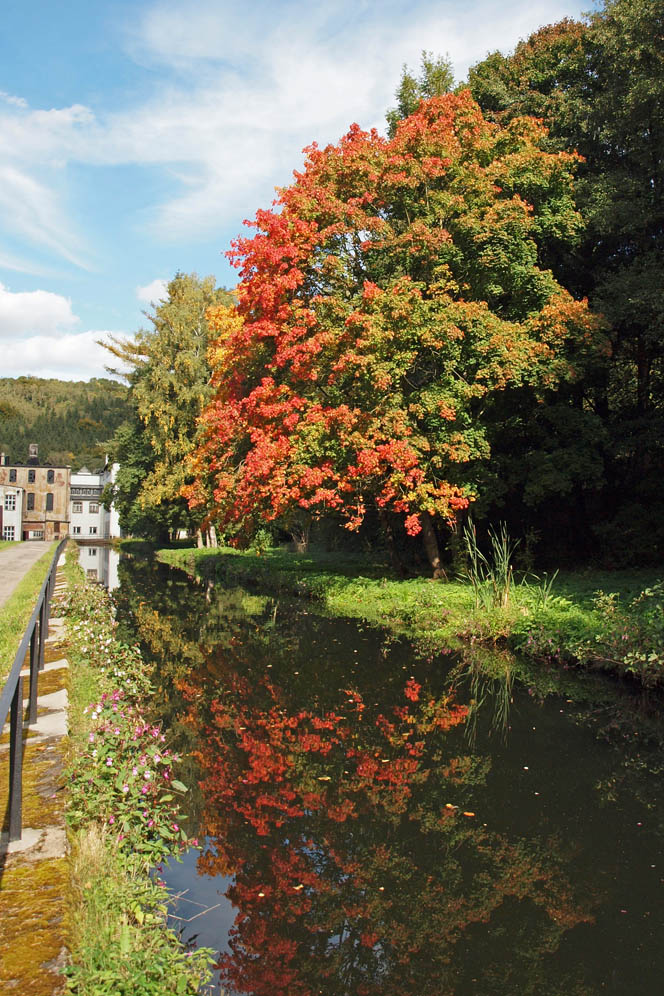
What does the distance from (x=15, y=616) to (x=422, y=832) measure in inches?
347

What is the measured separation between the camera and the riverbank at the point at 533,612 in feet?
34.8

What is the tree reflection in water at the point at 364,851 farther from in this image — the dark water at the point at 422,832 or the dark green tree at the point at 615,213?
the dark green tree at the point at 615,213

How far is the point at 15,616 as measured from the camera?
39.8 ft

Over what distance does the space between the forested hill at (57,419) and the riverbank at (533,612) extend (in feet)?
257

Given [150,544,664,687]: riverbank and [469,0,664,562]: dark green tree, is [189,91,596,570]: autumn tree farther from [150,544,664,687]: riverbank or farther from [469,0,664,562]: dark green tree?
[150,544,664,687]: riverbank

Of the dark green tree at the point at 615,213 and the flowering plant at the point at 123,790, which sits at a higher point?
the dark green tree at the point at 615,213

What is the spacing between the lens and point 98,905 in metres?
3.61

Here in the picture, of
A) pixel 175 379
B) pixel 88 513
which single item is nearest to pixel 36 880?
pixel 175 379

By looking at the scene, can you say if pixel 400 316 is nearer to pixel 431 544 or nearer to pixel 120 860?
pixel 431 544

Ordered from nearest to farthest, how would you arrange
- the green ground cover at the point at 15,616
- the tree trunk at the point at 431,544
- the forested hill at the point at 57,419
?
the green ground cover at the point at 15,616, the tree trunk at the point at 431,544, the forested hill at the point at 57,419

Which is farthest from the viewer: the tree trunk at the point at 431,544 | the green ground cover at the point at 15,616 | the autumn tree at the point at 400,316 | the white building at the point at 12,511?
the white building at the point at 12,511

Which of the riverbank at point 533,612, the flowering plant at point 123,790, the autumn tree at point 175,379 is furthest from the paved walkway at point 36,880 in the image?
the autumn tree at point 175,379

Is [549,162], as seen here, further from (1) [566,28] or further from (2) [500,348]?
(1) [566,28]

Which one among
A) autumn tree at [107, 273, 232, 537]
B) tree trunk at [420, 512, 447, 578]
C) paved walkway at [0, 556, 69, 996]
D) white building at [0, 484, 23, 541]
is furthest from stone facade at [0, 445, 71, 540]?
paved walkway at [0, 556, 69, 996]
